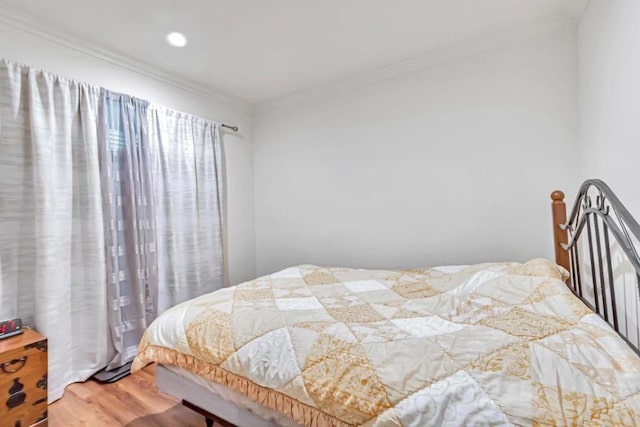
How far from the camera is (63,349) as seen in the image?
203cm

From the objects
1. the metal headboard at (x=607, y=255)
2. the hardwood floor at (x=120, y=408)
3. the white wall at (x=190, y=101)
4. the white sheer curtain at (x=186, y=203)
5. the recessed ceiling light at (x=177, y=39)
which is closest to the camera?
the metal headboard at (x=607, y=255)

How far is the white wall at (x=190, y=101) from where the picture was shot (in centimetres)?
198

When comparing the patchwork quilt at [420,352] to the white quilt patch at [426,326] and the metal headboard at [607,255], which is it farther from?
the metal headboard at [607,255]

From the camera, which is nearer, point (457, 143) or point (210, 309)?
point (210, 309)

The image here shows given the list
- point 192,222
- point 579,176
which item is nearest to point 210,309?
point 192,222

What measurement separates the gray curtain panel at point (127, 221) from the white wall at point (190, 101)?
20 centimetres

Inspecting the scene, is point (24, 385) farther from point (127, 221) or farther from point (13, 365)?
point (127, 221)

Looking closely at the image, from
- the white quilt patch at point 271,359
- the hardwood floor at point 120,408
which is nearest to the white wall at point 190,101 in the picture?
the hardwood floor at point 120,408

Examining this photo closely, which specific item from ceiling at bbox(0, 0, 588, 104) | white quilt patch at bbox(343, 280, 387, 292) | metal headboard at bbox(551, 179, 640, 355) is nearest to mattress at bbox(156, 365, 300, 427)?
white quilt patch at bbox(343, 280, 387, 292)

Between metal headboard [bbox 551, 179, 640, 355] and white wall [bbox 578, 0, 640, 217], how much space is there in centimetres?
14

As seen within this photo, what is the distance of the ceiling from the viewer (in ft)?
6.23

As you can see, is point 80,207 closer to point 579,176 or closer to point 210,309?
point 210,309

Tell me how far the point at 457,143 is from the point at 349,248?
1379 mm

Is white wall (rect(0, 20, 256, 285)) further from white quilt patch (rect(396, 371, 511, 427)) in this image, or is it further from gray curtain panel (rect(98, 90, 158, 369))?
white quilt patch (rect(396, 371, 511, 427))
